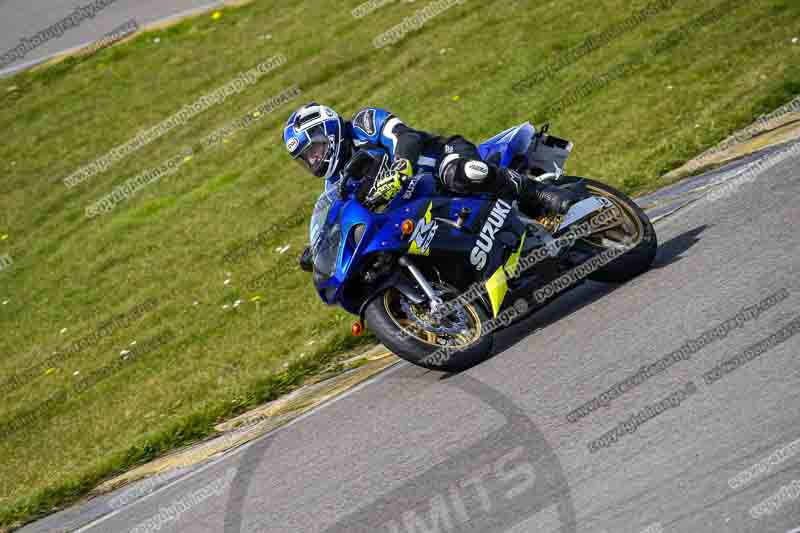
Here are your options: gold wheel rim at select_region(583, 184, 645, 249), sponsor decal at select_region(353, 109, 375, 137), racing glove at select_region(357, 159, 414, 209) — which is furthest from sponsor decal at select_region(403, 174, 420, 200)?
gold wheel rim at select_region(583, 184, 645, 249)

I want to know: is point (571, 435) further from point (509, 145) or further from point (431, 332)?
point (509, 145)

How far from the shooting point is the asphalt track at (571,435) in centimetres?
435

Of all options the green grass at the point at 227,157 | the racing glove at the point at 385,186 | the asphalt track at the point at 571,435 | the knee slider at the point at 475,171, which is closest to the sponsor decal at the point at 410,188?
the racing glove at the point at 385,186

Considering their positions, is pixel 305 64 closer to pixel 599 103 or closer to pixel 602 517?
pixel 599 103

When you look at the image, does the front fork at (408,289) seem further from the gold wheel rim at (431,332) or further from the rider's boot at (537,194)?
the rider's boot at (537,194)

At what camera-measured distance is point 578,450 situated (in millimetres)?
4891

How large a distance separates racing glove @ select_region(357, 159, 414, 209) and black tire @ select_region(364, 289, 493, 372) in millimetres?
625

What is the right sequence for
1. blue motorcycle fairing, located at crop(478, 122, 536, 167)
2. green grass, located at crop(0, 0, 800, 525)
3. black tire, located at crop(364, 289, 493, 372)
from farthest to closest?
green grass, located at crop(0, 0, 800, 525) < blue motorcycle fairing, located at crop(478, 122, 536, 167) < black tire, located at crop(364, 289, 493, 372)

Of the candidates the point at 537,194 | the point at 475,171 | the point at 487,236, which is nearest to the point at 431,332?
the point at 487,236

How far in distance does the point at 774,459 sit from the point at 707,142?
6.84 metres

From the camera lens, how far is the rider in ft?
22.3

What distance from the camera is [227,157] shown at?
17609 mm

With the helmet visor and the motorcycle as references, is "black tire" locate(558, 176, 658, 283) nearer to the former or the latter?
the motorcycle

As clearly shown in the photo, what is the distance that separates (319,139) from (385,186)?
0.75 m
